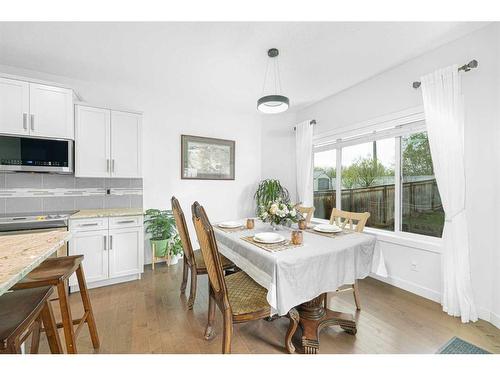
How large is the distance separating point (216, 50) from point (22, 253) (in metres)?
2.25

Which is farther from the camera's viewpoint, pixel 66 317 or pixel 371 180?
pixel 371 180

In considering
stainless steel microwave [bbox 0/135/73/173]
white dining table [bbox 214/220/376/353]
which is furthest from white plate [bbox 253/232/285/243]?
stainless steel microwave [bbox 0/135/73/173]

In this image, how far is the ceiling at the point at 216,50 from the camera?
6.57 feet

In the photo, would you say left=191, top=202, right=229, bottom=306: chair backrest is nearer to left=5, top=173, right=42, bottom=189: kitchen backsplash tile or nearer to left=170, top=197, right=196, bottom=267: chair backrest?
left=170, top=197, right=196, bottom=267: chair backrest

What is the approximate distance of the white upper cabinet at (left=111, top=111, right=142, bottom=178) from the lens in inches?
115

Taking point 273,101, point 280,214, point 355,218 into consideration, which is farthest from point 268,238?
point 273,101

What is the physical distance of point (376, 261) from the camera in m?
1.93

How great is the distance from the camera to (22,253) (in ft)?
3.20

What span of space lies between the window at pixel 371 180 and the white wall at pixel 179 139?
164 cm

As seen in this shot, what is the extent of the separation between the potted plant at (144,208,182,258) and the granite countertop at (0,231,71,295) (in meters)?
1.94

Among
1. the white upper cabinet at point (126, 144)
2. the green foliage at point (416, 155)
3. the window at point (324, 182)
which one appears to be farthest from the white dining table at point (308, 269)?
the window at point (324, 182)

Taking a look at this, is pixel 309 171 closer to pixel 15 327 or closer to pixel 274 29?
pixel 274 29

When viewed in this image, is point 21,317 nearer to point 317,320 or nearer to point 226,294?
point 226,294
